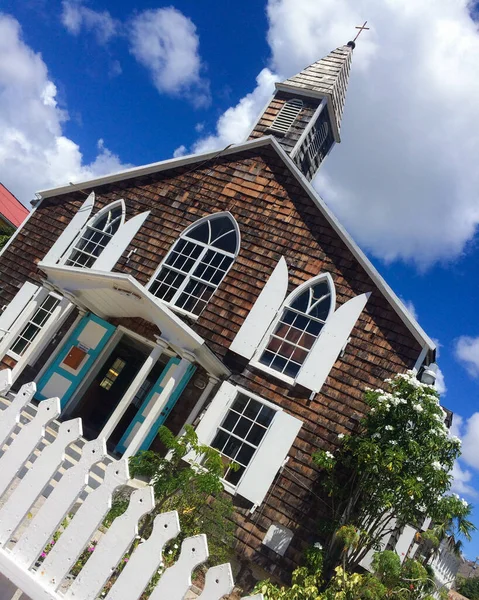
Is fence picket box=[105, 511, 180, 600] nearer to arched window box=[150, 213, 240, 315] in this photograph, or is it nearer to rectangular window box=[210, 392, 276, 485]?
rectangular window box=[210, 392, 276, 485]

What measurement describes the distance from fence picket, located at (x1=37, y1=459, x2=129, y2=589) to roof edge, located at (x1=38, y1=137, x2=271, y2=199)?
10.6m

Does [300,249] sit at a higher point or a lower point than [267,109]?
lower

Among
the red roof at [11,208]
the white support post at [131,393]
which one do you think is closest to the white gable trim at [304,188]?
the white support post at [131,393]

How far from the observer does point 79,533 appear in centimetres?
287

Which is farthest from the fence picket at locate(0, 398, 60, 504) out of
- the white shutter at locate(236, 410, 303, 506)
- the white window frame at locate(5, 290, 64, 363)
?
the white window frame at locate(5, 290, 64, 363)

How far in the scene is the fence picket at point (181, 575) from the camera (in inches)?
104

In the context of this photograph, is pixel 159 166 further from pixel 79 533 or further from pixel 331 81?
pixel 79 533

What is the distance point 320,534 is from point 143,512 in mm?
6323

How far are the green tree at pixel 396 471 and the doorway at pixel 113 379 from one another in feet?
17.2

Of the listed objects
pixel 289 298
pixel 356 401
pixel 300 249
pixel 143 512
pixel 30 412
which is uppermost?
pixel 300 249

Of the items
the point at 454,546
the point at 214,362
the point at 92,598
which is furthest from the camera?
the point at 214,362

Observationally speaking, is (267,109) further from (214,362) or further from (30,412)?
(30,412)

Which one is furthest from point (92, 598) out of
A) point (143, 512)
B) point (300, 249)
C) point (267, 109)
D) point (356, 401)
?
point (267, 109)

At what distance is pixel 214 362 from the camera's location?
9.49m
